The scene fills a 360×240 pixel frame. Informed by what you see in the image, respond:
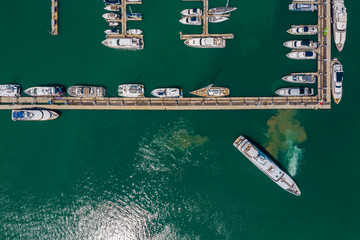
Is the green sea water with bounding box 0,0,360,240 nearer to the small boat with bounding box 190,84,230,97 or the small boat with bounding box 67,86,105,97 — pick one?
the small boat with bounding box 190,84,230,97

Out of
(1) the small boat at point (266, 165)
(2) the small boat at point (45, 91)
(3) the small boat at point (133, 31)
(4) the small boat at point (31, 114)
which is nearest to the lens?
(1) the small boat at point (266, 165)

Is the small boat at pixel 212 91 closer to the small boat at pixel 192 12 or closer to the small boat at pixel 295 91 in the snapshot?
the small boat at pixel 295 91

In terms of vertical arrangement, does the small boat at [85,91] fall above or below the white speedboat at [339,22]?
below

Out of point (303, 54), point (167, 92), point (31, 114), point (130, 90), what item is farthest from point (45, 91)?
point (303, 54)

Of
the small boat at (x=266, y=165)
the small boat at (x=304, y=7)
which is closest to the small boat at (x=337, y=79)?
the small boat at (x=304, y=7)

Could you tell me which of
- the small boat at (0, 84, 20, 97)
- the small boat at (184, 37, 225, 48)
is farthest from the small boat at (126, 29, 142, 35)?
the small boat at (0, 84, 20, 97)

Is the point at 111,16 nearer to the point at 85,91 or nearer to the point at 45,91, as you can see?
the point at 85,91

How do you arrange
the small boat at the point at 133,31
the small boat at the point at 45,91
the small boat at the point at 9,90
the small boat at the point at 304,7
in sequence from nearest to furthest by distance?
the small boat at the point at 45,91 → the small boat at the point at 304,7 → the small boat at the point at 9,90 → the small boat at the point at 133,31
